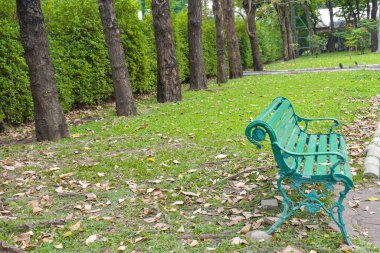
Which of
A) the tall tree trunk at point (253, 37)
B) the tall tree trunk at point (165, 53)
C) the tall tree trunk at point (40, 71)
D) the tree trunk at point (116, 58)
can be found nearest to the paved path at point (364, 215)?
the tall tree trunk at point (40, 71)

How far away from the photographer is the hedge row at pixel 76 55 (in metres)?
9.95

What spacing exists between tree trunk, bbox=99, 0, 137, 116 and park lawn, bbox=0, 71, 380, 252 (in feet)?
2.68

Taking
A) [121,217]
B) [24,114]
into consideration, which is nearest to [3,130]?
[24,114]

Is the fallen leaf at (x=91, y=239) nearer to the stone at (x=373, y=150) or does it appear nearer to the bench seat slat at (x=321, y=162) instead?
the bench seat slat at (x=321, y=162)

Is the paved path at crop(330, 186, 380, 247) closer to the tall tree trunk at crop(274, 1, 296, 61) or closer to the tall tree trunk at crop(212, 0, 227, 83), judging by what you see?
the tall tree trunk at crop(212, 0, 227, 83)

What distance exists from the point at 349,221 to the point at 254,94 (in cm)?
947

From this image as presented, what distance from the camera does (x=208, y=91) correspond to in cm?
1505

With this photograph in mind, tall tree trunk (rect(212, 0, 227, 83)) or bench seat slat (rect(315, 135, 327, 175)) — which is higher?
tall tree trunk (rect(212, 0, 227, 83))

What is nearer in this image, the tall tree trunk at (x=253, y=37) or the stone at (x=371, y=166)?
the stone at (x=371, y=166)

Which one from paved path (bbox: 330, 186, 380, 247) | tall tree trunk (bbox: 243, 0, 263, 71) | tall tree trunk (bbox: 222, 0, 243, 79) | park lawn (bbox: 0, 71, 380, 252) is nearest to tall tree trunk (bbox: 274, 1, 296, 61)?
tall tree trunk (bbox: 243, 0, 263, 71)

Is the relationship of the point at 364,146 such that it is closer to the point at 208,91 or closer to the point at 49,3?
the point at 208,91

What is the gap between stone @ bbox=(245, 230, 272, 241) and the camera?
12.5ft

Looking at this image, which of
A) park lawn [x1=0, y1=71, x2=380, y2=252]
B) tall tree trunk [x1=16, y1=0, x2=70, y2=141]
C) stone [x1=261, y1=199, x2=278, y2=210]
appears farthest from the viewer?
tall tree trunk [x1=16, y1=0, x2=70, y2=141]

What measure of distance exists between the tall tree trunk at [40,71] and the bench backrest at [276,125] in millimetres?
4492
